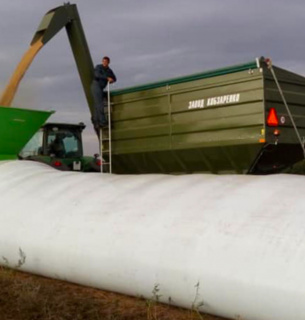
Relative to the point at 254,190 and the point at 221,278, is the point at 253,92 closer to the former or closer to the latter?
the point at 254,190

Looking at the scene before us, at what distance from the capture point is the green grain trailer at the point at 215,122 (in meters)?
7.32

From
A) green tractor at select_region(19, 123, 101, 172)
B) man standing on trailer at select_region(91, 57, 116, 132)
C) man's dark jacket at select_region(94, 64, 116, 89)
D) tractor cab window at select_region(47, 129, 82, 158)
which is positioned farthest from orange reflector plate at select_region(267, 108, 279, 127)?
tractor cab window at select_region(47, 129, 82, 158)

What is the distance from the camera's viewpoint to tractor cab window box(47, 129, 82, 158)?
1192cm

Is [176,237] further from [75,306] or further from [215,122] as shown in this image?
[215,122]

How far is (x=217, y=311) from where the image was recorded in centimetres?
297

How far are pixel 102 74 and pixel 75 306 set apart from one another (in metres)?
6.85

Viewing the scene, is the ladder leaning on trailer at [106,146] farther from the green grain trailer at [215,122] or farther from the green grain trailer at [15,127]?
the green grain trailer at [15,127]

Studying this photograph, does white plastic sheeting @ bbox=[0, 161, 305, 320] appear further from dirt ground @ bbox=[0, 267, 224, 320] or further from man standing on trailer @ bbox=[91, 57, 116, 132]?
man standing on trailer @ bbox=[91, 57, 116, 132]

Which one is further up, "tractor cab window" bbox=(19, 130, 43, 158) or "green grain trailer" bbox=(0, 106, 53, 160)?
"green grain trailer" bbox=(0, 106, 53, 160)

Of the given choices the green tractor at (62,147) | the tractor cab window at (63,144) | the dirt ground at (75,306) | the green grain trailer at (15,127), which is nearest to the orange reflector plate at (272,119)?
the green grain trailer at (15,127)

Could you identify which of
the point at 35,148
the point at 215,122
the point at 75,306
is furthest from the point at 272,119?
the point at 35,148

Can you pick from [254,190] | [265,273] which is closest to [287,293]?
[265,273]

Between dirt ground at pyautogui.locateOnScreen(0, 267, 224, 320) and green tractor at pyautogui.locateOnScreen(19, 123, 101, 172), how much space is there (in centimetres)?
784

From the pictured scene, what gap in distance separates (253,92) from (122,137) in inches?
113
